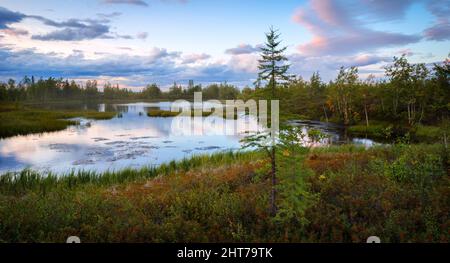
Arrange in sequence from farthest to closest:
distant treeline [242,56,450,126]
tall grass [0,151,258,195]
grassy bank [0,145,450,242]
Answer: distant treeline [242,56,450,126], tall grass [0,151,258,195], grassy bank [0,145,450,242]

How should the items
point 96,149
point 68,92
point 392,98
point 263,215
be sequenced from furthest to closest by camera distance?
point 68,92, point 392,98, point 96,149, point 263,215

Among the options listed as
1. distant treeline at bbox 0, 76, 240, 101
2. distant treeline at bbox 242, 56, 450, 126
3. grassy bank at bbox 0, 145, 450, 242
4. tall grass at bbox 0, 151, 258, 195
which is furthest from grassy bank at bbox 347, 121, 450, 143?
distant treeline at bbox 0, 76, 240, 101

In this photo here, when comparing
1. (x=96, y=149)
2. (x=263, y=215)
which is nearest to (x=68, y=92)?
(x=96, y=149)

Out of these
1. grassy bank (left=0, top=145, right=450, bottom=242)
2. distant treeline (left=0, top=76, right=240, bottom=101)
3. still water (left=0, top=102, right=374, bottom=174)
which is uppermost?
distant treeline (left=0, top=76, right=240, bottom=101)

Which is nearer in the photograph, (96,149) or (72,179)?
(72,179)

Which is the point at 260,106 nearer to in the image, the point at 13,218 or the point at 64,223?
the point at 64,223

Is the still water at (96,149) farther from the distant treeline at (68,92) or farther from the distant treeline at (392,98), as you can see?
the distant treeline at (68,92)

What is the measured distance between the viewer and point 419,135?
109 ft

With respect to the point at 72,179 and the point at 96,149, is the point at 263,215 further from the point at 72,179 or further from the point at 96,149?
the point at 96,149

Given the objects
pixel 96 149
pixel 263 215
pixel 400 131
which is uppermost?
pixel 263 215

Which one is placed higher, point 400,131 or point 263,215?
point 263,215

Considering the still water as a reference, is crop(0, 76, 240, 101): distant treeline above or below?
above

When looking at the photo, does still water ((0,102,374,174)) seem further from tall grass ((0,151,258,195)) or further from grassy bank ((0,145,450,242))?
grassy bank ((0,145,450,242))
